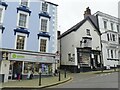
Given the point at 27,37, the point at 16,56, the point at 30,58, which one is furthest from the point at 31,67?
the point at 27,37

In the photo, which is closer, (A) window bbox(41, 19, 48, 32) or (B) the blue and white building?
(B) the blue and white building

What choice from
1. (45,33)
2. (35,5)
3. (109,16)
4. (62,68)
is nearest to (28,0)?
(35,5)

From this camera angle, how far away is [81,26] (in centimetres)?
3084

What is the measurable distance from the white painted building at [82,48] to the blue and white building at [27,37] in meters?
6.74

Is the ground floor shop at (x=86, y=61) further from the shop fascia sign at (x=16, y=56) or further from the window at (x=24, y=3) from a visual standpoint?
the window at (x=24, y=3)

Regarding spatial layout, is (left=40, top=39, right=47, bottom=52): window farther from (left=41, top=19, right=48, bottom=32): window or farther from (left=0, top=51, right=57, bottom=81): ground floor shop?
(left=41, top=19, right=48, bottom=32): window

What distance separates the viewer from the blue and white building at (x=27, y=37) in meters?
19.9

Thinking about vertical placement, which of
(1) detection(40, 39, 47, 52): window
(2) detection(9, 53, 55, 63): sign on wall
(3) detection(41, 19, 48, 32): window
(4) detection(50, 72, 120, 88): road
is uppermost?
(3) detection(41, 19, 48, 32): window

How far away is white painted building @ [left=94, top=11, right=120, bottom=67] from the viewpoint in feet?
108

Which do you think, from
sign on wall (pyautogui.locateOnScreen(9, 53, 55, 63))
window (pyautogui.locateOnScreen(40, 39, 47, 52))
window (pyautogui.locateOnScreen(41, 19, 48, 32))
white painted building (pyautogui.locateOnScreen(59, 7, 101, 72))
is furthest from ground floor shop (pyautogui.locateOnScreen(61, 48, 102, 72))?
window (pyautogui.locateOnScreen(41, 19, 48, 32))

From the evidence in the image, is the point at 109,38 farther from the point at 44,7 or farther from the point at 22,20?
the point at 22,20

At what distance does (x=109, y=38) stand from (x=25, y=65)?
20.1 meters

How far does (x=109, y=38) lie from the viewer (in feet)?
113

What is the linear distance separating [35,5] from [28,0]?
115 cm
